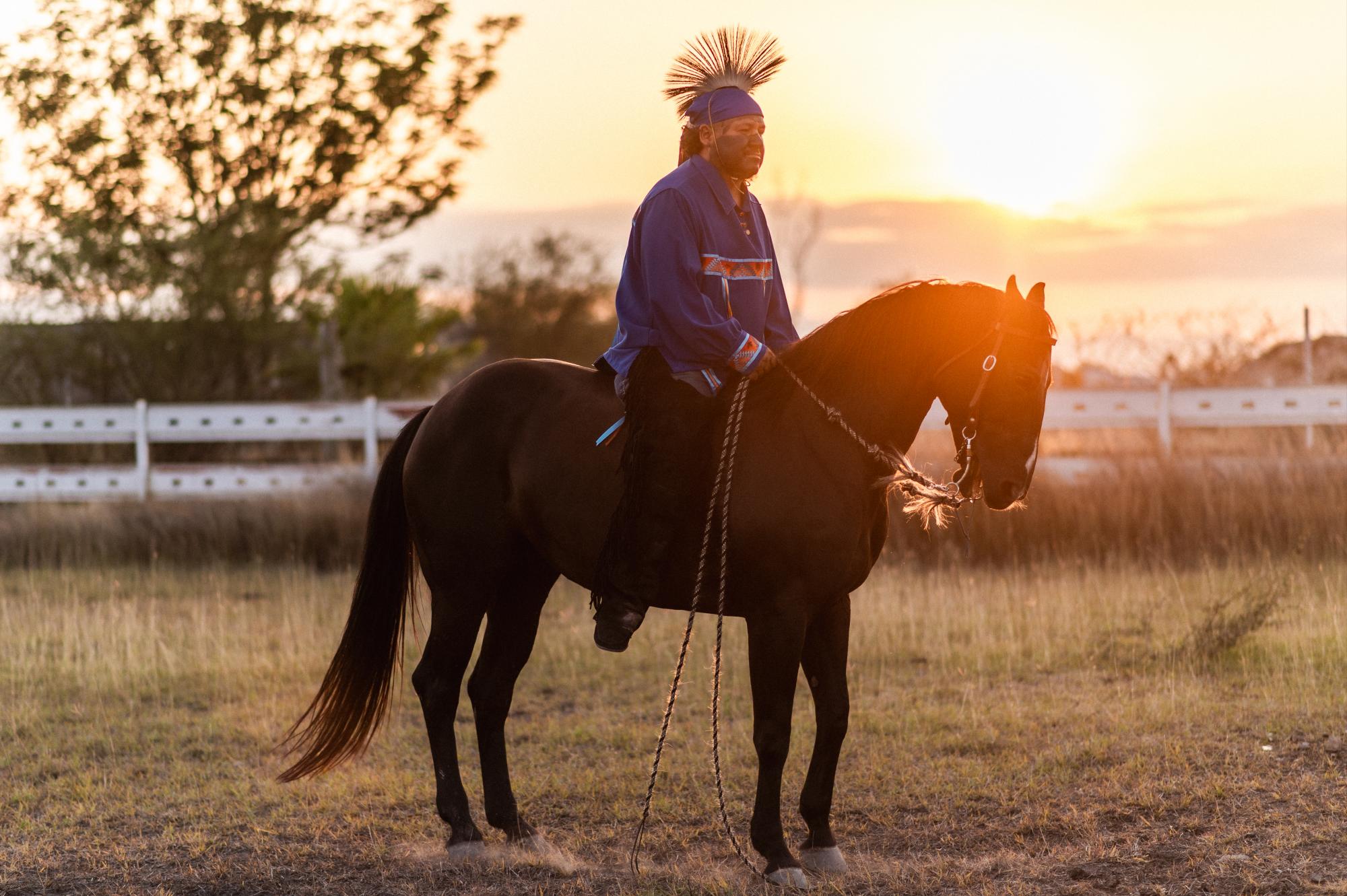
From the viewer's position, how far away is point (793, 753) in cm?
589

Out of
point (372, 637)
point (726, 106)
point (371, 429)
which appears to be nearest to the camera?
point (726, 106)

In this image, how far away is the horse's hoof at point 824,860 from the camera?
428 centimetres

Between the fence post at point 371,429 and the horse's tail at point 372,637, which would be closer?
the horse's tail at point 372,637

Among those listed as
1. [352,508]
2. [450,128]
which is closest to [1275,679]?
[352,508]

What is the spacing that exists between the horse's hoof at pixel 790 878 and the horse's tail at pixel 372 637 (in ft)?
5.49

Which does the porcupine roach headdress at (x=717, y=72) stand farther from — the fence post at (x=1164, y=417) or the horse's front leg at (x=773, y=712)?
the fence post at (x=1164, y=417)

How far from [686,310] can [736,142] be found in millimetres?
587

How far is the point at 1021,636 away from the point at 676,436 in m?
4.30

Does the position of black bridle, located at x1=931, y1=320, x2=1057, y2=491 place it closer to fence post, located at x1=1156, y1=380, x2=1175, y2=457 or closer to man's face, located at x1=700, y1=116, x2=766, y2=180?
man's face, located at x1=700, y1=116, x2=766, y2=180

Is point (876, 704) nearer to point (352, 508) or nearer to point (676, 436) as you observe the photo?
point (676, 436)

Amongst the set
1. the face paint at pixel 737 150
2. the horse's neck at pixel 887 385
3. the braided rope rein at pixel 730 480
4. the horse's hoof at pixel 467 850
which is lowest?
the horse's hoof at pixel 467 850

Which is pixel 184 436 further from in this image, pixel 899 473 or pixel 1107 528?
pixel 899 473

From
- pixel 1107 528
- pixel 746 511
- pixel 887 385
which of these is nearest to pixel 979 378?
pixel 887 385

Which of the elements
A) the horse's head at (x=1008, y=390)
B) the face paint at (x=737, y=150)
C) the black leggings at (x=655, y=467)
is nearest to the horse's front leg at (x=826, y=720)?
the black leggings at (x=655, y=467)
